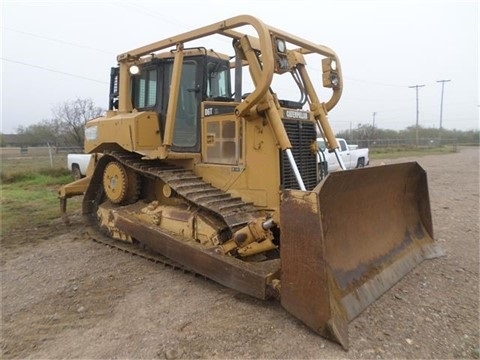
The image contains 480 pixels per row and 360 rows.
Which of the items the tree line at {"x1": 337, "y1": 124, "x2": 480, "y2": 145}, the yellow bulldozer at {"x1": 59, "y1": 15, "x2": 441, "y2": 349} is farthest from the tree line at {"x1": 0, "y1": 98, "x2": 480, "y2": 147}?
the yellow bulldozer at {"x1": 59, "y1": 15, "x2": 441, "y2": 349}

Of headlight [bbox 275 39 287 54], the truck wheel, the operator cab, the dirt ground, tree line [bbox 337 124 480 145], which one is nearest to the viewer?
the dirt ground

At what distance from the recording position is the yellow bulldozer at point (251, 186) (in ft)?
11.6

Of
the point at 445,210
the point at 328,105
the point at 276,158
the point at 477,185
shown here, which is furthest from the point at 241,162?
the point at 477,185

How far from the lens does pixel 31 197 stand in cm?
1134

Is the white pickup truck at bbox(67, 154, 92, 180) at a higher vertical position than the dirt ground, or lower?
higher

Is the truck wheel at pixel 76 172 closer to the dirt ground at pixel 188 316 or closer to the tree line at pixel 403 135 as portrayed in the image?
the dirt ground at pixel 188 316

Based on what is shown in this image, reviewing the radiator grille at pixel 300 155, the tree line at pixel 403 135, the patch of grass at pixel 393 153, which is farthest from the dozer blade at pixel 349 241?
the tree line at pixel 403 135

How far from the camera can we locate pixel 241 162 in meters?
5.01

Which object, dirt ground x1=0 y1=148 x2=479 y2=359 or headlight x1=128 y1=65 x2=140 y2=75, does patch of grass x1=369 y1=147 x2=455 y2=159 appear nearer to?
headlight x1=128 y1=65 x2=140 y2=75

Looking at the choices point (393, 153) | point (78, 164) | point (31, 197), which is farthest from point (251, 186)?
point (393, 153)

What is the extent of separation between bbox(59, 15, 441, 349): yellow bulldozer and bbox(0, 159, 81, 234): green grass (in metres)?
2.52

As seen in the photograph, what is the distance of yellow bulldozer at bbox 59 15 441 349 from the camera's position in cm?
354

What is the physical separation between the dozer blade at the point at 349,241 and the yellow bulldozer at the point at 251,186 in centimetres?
1

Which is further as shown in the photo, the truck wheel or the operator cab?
the truck wheel
